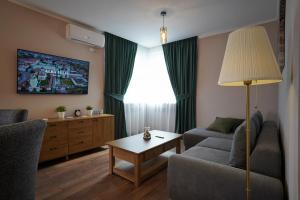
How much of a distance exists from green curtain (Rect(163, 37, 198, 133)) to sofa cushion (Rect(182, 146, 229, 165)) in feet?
6.42

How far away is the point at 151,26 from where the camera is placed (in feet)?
11.6

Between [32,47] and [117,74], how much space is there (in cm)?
177

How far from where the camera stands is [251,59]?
34.3 inches

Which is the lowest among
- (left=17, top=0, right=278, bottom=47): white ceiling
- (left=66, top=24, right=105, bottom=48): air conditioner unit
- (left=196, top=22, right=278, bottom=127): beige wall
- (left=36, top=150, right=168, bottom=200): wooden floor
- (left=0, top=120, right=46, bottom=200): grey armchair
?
(left=36, top=150, right=168, bottom=200): wooden floor

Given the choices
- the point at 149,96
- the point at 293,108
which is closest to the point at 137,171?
the point at 293,108

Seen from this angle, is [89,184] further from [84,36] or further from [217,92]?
[217,92]

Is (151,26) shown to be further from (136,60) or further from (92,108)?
(92,108)

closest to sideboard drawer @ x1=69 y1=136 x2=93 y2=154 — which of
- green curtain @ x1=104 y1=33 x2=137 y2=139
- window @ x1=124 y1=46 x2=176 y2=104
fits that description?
green curtain @ x1=104 y1=33 x2=137 y2=139

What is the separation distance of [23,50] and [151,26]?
2.33 m

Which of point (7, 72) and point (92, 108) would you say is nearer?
point (7, 72)

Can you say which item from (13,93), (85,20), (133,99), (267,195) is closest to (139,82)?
(133,99)

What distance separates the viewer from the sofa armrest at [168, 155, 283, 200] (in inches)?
48.1

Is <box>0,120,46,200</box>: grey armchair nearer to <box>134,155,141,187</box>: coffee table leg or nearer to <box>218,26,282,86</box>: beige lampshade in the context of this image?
<box>218,26,282,86</box>: beige lampshade

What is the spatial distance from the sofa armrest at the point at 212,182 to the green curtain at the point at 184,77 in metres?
2.62
